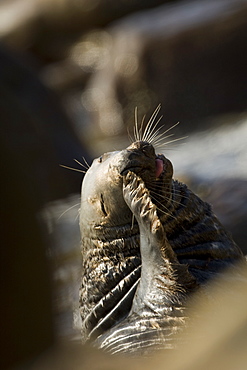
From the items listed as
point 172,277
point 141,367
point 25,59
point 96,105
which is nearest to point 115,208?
point 172,277

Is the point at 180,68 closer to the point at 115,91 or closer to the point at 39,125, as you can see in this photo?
the point at 115,91

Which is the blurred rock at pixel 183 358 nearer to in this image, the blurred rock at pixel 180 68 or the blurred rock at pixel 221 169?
the blurred rock at pixel 221 169

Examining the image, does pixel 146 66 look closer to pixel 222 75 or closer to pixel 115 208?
pixel 222 75

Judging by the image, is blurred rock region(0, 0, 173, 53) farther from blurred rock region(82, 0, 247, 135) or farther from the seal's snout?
the seal's snout

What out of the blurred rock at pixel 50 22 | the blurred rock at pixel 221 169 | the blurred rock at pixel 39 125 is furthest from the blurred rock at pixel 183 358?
the blurred rock at pixel 50 22

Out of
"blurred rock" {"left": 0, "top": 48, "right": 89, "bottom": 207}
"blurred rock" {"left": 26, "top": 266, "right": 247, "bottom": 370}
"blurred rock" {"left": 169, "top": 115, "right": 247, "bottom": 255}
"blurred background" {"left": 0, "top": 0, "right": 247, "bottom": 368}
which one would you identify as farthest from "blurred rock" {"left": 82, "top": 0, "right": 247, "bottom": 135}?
"blurred rock" {"left": 26, "top": 266, "right": 247, "bottom": 370}
